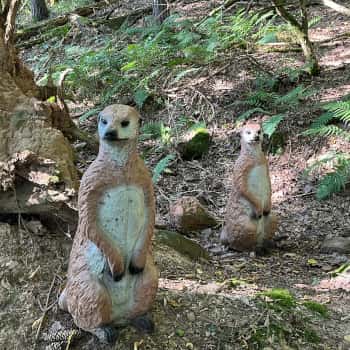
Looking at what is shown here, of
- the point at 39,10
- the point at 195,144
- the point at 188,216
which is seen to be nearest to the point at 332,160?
the point at 195,144

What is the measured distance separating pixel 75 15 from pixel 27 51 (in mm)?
1766

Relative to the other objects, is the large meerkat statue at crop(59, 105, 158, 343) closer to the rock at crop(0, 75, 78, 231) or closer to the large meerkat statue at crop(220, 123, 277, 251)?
the rock at crop(0, 75, 78, 231)

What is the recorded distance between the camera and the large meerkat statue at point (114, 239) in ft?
8.79

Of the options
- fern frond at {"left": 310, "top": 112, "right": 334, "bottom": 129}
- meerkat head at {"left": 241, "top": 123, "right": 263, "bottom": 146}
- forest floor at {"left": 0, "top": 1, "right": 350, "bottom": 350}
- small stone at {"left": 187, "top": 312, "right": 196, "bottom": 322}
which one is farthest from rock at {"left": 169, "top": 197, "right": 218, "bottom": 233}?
small stone at {"left": 187, "top": 312, "right": 196, "bottom": 322}

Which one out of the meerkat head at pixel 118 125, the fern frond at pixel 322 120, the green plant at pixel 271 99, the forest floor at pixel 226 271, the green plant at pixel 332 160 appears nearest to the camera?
the meerkat head at pixel 118 125

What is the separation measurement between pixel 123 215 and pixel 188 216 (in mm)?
3048

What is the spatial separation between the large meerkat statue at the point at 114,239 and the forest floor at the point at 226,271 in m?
0.24

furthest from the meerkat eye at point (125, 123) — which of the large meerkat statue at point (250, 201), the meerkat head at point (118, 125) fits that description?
the large meerkat statue at point (250, 201)

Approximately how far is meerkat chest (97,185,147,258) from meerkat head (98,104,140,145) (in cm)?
26

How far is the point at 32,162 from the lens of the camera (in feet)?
11.5

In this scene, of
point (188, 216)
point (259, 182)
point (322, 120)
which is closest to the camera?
point (259, 182)

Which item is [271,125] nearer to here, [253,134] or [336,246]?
[253,134]

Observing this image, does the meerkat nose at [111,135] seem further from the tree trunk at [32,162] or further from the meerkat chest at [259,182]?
the meerkat chest at [259,182]

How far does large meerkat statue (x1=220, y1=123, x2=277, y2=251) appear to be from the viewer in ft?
16.9
